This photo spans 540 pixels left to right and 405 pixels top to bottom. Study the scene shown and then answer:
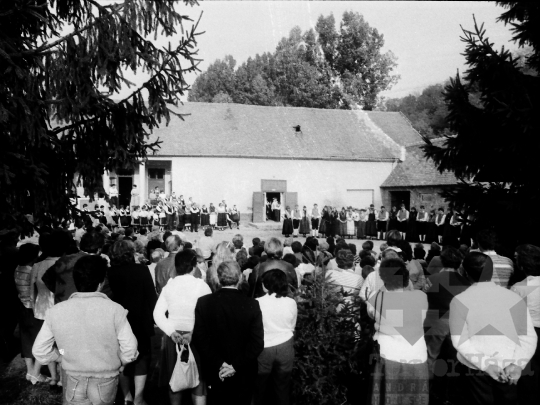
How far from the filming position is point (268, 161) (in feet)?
98.6

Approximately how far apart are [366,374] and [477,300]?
138cm

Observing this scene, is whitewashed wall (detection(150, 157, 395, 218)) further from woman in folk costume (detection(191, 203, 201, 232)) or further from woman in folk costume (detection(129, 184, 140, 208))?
woman in folk costume (detection(191, 203, 201, 232))

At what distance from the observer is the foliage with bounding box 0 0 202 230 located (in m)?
5.07

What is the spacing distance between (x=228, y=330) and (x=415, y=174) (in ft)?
90.3

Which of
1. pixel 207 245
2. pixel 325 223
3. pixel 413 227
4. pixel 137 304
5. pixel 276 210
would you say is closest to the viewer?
pixel 137 304

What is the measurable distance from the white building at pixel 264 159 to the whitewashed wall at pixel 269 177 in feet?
0.20

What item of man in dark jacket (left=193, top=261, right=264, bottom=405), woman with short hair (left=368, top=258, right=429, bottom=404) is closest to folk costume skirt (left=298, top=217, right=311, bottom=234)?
man in dark jacket (left=193, top=261, right=264, bottom=405)

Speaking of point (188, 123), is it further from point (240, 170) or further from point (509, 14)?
point (509, 14)

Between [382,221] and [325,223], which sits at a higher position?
[382,221]

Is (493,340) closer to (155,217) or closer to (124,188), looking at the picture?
(155,217)

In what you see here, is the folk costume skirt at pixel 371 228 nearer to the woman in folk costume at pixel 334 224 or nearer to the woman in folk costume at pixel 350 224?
the woman in folk costume at pixel 350 224

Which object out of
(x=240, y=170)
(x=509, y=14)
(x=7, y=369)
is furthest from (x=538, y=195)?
(x=240, y=170)

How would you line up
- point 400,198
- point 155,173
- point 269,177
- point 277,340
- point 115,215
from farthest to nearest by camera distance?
point 400,198
point 269,177
point 155,173
point 115,215
point 277,340

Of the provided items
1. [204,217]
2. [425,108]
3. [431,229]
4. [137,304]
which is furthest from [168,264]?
[425,108]
